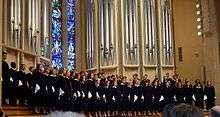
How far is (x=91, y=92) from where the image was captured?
10.1 m

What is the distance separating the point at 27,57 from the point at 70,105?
2108 millimetres

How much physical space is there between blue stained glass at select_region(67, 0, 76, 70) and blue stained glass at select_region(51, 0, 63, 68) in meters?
0.33

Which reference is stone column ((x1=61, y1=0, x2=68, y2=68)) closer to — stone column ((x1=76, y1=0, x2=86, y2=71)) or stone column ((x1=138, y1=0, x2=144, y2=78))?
stone column ((x1=76, y1=0, x2=86, y2=71))

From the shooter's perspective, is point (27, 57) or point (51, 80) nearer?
point (51, 80)

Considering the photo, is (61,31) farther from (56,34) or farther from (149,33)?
(149,33)

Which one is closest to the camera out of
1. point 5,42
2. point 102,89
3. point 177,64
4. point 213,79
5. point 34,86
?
point 34,86

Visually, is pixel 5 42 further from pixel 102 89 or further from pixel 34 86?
pixel 102 89

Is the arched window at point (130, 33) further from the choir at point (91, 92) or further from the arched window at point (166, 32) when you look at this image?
the choir at point (91, 92)

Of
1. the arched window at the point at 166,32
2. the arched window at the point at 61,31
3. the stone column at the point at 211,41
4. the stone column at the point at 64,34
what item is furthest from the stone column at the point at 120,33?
the stone column at the point at 211,41

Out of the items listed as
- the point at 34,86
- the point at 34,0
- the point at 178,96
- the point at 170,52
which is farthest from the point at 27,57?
the point at 170,52

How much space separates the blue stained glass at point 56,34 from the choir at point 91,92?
10.6 ft

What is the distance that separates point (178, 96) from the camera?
11984mm

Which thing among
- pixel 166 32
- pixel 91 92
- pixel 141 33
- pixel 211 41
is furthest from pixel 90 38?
pixel 91 92

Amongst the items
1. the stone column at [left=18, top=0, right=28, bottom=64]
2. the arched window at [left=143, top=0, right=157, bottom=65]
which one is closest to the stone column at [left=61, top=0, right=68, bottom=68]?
the arched window at [left=143, top=0, right=157, bottom=65]
